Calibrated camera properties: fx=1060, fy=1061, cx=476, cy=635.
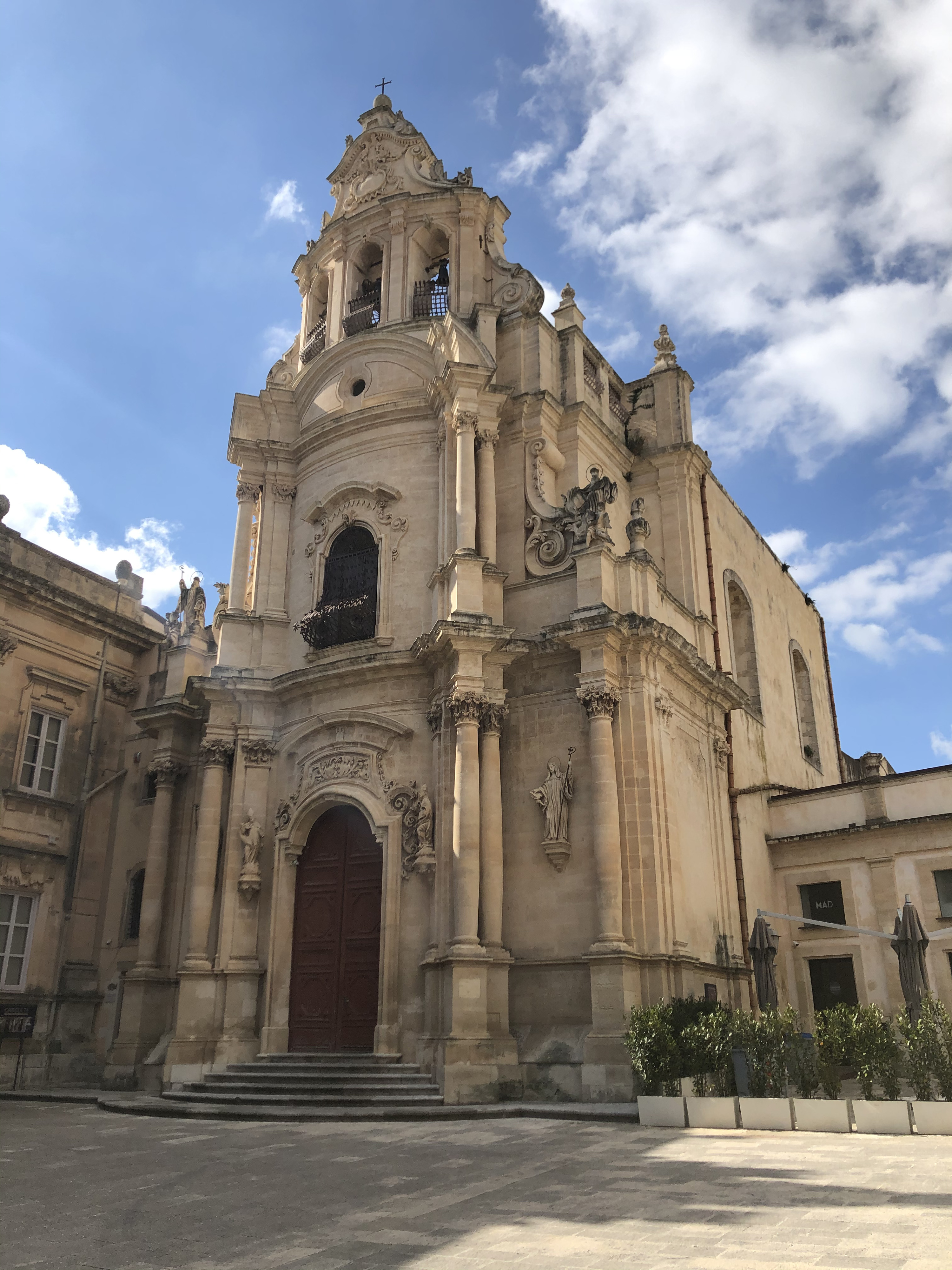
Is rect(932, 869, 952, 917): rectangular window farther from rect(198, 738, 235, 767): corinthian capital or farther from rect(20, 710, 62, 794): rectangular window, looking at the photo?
rect(20, 710, 62, 794): rectangular window

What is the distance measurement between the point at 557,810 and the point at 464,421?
756cm

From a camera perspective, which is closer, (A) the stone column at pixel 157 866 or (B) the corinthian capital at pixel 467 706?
(B) the corinthian capital at pixel 467 706

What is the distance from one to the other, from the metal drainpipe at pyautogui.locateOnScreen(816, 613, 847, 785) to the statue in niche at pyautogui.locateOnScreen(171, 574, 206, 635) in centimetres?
1913

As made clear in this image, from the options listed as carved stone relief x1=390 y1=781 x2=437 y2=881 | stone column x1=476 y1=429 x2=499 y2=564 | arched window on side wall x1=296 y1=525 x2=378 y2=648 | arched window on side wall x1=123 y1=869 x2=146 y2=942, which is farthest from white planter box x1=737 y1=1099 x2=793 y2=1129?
arched window on side wall x1=123 y1=869 x2=146 y2=942

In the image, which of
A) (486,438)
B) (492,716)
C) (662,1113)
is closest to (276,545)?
(486,438)

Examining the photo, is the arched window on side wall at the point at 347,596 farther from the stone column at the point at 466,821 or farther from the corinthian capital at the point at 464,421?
the stone column at the point at 466,821

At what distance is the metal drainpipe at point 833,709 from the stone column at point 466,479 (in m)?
17.6

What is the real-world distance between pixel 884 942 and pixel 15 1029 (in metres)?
17.3

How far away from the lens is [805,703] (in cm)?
3066

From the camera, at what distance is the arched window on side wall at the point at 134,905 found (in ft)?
74.7

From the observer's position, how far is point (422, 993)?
56.7 feet

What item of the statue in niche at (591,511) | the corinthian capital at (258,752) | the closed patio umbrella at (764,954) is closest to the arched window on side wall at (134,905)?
the corinthian capital at (258,752)

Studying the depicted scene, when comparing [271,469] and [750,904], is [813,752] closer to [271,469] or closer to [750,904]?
[750,904]

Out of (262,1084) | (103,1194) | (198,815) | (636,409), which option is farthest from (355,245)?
(103,1194)
